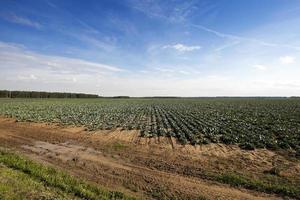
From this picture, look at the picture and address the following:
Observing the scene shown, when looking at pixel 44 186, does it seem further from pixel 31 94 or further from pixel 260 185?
pixel 31 94

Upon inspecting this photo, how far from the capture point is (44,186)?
8.32 meters

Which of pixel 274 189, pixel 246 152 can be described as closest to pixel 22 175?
pixel 274 189

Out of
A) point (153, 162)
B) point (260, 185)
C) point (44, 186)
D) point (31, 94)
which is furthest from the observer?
point (31, 94)

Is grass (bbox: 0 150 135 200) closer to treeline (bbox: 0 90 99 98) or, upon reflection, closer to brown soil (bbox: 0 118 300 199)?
brown soil (bbox: 0 118 300 199)

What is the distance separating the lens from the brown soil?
872 centimetres

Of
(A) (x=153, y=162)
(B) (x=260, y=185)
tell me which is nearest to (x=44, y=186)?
(A) (x=153, y=162)

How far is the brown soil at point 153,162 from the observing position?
872cm

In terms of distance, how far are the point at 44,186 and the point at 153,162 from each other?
5.01m

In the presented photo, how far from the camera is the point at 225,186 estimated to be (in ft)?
30.1

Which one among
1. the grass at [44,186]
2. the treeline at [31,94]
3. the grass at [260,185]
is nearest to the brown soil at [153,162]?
the grass at [260,185]

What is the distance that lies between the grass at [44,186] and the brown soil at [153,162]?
0.78 metres

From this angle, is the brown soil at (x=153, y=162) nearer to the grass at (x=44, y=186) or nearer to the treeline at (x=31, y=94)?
the grass at (x=44, y=186)

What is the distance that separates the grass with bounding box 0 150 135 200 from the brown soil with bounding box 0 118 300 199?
30.7 inches

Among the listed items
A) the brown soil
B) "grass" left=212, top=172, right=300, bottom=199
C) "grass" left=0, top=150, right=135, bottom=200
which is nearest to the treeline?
the brown soil
